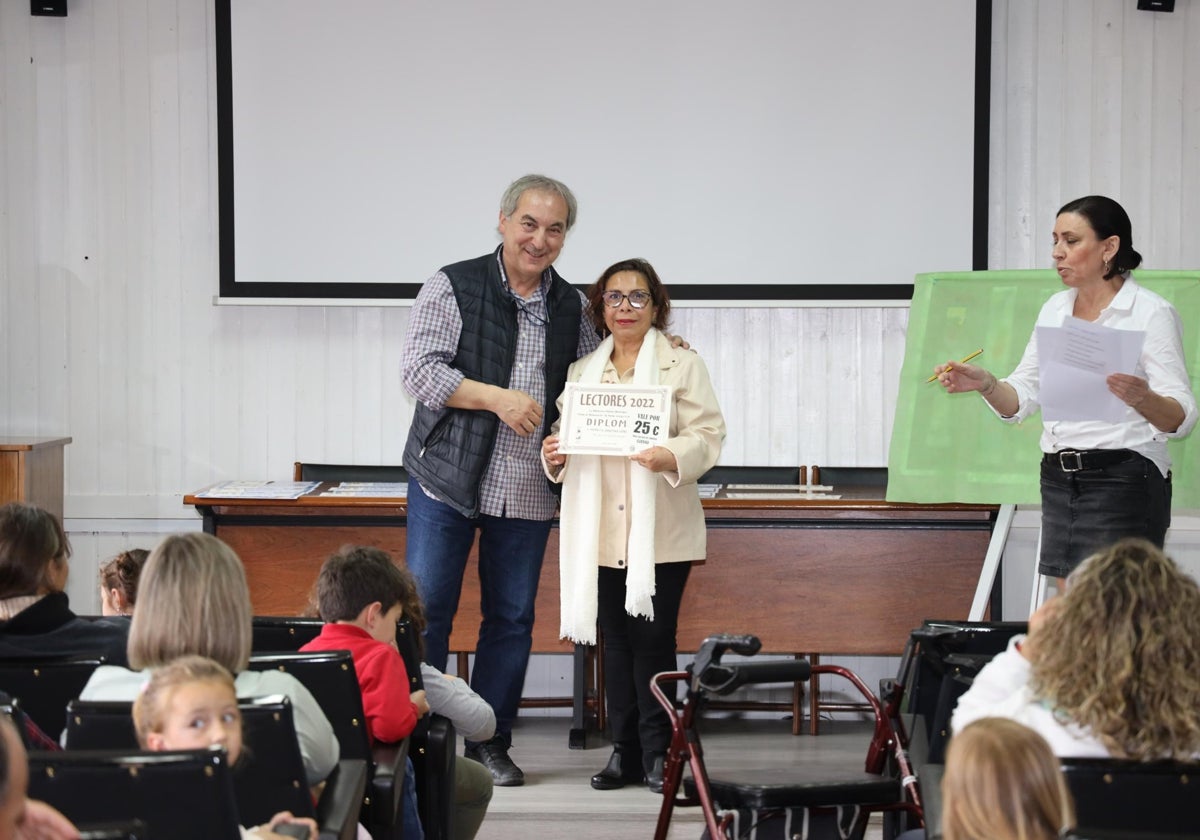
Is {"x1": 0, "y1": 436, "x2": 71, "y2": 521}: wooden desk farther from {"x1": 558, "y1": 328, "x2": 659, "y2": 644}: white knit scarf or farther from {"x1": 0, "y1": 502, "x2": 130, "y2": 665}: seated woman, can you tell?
{"x1": 0, "y1": 502, "x2": 130, "y2": 665}: seated woman

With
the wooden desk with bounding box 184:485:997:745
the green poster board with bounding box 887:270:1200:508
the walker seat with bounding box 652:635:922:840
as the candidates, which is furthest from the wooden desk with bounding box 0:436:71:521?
the walker seat with bounding box 652:635:922:840

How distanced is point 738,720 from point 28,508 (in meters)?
3.31

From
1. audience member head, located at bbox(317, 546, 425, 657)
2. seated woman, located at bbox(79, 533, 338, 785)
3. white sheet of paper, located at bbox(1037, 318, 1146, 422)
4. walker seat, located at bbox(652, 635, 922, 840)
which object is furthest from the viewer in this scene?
white sheet of paper, located at bbox(1037, 318, 1146, 422)

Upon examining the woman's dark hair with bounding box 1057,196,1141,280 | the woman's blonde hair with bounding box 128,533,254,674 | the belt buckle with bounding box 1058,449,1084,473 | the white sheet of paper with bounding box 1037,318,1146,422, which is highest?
the woman's dark hair with bounding box 1057,196,1141,280

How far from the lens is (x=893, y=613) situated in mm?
4941

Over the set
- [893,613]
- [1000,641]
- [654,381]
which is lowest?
[893,613]

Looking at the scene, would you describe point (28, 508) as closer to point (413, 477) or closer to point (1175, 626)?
point (413, 477)

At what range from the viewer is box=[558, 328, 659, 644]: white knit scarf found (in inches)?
152

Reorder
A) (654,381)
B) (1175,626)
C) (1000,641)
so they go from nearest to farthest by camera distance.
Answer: (1175,626), (1000,641), (654,381)

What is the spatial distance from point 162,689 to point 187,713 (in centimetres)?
5

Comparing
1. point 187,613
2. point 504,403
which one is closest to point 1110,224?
point 504,403

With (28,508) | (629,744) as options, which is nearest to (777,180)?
(629,744)

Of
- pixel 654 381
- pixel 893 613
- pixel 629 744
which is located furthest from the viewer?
pixel 893 613

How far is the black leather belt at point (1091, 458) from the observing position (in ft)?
11.7
